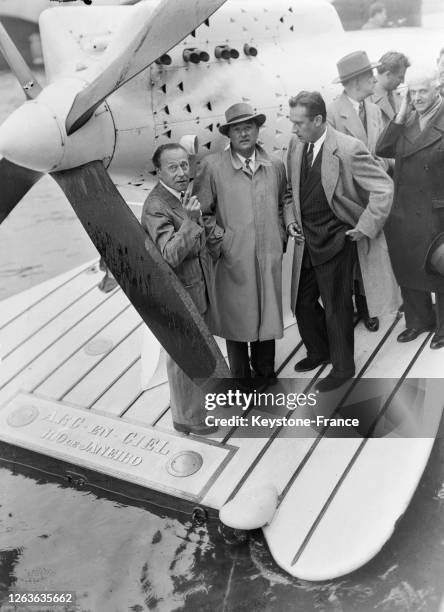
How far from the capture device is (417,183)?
378 cm

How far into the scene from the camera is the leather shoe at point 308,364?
14.5 feet

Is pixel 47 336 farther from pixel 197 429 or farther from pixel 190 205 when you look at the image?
pixel 190 205

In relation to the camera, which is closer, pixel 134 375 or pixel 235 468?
pixel 235 468

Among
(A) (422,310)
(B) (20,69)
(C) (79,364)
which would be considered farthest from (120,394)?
(B) (20,69)

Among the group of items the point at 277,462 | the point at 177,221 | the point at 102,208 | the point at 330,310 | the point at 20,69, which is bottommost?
the point at 277,462

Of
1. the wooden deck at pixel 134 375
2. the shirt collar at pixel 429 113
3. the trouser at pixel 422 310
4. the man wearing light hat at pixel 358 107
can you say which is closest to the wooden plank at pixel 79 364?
the wooden deck at pixel 134 375

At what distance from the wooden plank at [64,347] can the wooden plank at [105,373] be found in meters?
0.31

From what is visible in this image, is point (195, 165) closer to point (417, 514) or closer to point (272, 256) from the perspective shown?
point (272, 256)

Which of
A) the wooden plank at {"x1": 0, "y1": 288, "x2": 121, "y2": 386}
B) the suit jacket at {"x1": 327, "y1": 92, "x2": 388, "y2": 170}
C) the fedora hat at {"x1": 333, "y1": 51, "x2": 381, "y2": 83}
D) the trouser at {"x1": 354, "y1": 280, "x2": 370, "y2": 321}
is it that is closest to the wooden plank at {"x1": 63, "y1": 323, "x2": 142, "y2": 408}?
the wooden plank at {"x1": 0, "y1": 288, "x2": 121, "y2": 386}

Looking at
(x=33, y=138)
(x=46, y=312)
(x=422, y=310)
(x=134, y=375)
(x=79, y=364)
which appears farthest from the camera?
(x=46, y=312)

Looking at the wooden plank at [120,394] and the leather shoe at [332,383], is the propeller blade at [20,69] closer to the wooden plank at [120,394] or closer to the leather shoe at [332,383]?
the wooden plank at [120,394]

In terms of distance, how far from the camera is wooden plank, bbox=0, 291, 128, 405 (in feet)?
16.3

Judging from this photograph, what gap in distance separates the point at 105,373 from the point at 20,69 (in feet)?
7.02

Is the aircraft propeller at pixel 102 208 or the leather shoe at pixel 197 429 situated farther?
the leather shoe at pixel 197 429
